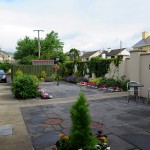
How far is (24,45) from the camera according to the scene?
44.8 meters

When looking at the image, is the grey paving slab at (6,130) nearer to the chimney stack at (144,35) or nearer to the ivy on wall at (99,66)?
the ivy on wall at (99,66)

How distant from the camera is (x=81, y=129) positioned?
3.46 m

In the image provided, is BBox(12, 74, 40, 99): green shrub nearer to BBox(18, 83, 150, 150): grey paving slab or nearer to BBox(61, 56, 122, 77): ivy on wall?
BBox(18, 83, 150, 150): grey paving slab

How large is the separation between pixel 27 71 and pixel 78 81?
6.89 m

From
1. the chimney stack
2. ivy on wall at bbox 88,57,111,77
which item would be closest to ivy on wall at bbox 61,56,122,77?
ivy on wall at bbox 88,57,111,77

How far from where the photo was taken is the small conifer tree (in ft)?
11.3

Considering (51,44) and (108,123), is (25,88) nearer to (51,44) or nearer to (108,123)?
(108,123)

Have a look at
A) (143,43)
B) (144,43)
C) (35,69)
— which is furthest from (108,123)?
(143,43)

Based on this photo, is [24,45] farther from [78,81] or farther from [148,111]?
[148,111]

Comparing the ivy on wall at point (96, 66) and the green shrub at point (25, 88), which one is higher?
the ivy on wall at point (96, 66)

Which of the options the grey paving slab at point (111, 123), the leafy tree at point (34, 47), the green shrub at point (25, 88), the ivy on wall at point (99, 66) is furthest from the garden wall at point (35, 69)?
the leafy tree at point (34, 47)

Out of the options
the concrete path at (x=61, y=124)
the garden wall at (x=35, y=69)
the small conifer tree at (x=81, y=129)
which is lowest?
the concrete path at (x=61, y=124)

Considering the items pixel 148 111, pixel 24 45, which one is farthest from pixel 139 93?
pixel 24 45

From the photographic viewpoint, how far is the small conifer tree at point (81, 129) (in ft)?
11.3
